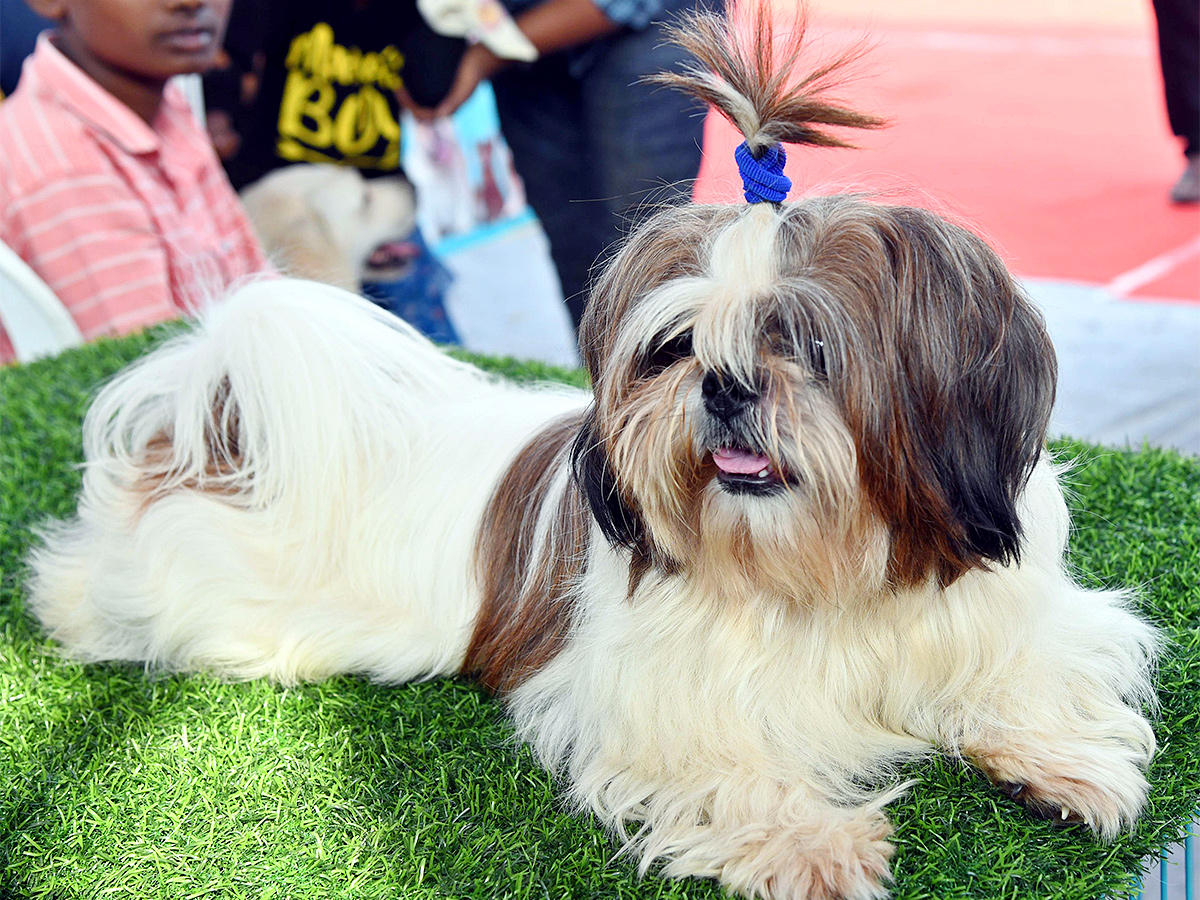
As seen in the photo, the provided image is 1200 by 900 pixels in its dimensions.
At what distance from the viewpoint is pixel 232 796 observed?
1.85 metres

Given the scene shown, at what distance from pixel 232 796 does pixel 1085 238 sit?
610 centimetres

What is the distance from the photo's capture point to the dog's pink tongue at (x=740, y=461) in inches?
57.1

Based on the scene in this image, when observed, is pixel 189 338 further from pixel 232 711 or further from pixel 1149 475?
pixel 1149 475

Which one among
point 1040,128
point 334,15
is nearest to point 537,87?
point 334,15

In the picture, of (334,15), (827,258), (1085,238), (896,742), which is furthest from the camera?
(1085,238)

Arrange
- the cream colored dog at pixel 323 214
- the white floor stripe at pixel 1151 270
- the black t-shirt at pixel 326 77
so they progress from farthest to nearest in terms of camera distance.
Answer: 1. the white floor stripe at pixel 1151 270
2. the cream colored dog at pixel 323 214
3. the black t-shirt at pixel 326 77

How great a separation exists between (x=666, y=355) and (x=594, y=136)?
2195 millimetres

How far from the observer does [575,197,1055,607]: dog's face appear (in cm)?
139

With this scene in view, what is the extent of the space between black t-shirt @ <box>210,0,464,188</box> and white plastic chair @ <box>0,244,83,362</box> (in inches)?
45.6

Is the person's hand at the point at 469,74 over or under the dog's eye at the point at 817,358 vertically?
over

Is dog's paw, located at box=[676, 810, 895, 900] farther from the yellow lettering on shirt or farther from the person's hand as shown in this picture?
the yellow lettering on shirt

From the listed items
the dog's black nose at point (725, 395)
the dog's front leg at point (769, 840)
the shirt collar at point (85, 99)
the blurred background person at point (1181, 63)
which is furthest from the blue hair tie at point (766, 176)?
the blurred background person at point (1181, 63)

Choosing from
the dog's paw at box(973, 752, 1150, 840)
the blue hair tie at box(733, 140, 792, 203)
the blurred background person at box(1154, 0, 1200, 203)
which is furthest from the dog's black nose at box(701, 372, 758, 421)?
the blurred background person at box(1154, 0, 1200, 203)

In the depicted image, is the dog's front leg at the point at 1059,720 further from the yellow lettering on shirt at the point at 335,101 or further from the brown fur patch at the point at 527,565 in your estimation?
the yellow lettering on shirt at the point at 335,101
